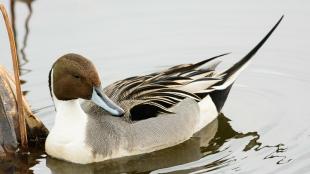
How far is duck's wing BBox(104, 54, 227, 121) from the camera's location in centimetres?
849

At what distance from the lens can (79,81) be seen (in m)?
8.17

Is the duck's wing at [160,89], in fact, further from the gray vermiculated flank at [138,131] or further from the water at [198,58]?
the water at [198,58]

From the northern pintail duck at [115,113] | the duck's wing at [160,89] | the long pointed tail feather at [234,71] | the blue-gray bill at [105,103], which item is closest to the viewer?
the blue-gray bill at [105,103]

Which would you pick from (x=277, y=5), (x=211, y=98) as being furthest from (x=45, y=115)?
(x=277, y=5)

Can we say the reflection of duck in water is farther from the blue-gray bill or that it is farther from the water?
the blue-gray bill

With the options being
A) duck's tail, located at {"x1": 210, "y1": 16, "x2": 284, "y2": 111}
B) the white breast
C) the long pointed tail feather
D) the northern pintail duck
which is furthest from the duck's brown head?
the long pointed tail feather

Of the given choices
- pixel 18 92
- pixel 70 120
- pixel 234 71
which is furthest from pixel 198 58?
pixel 18 92

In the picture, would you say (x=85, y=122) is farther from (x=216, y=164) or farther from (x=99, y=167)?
(x=216, y=164)

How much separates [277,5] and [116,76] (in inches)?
91.4

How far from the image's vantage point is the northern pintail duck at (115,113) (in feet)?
26.9

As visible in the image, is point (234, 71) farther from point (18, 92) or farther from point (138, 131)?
point (18, 92)

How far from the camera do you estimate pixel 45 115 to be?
9.41 meters

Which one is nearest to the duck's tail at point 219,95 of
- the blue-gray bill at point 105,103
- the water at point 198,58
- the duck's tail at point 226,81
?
the duck's tail at point 226,81

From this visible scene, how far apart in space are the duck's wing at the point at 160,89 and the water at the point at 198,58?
1.35 ft
